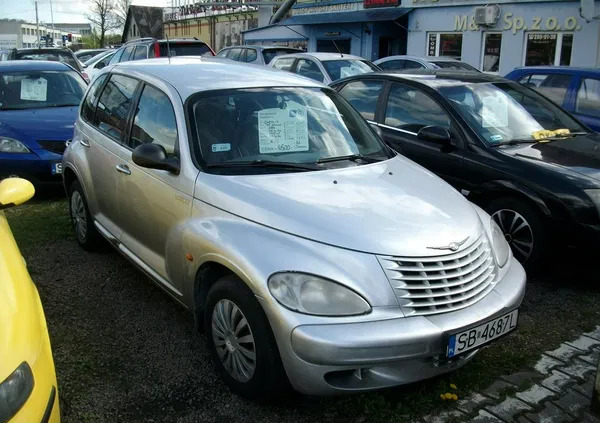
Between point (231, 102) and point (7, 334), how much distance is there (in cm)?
210

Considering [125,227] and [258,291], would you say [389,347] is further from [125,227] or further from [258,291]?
[125,227]

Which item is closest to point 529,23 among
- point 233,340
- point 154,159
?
point 154,159

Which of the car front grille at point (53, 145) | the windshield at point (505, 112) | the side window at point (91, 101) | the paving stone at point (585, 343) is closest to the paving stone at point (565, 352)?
the paving stone at point (585, 343)

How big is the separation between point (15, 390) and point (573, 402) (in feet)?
8.93

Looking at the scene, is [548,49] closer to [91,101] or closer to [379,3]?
[379,3]

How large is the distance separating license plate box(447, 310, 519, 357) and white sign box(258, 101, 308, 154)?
5.10 ft

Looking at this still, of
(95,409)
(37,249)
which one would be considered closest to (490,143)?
(95,409)

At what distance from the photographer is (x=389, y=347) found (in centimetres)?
266

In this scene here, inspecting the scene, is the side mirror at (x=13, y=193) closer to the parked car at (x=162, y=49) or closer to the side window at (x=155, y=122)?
the side window at (x=155, y=122)

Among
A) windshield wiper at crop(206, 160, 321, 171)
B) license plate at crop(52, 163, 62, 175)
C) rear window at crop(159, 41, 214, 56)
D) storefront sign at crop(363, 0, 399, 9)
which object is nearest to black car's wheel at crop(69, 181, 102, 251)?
license plate at crop(52, 163, 62, 175)

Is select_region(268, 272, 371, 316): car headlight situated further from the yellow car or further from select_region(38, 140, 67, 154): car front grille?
select_region(38, 140, 67, 154): car front grille

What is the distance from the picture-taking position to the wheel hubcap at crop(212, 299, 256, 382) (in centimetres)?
297

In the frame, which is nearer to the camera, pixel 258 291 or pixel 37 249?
pixel 258 291

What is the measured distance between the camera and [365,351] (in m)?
2.63
